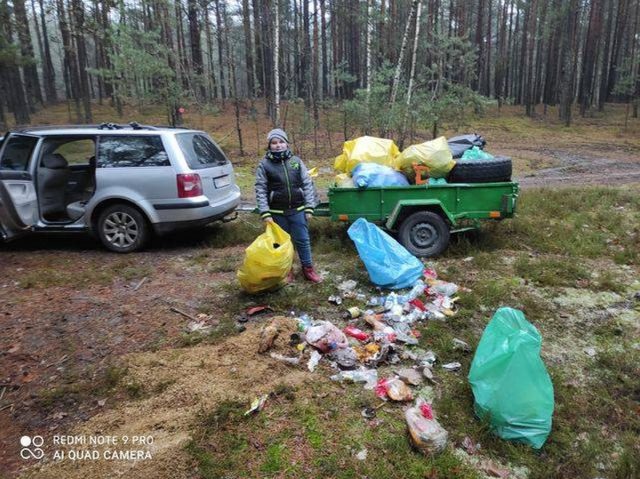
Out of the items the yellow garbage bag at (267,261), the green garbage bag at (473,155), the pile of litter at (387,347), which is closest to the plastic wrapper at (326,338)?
the pile of litter at (387,347)

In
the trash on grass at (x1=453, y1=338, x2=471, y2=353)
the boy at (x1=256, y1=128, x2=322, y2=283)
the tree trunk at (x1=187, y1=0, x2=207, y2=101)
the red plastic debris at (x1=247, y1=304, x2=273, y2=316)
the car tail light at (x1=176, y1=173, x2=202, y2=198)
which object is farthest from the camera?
the tree trunk at (x1=187, y1=0, x2=207, y2=101)

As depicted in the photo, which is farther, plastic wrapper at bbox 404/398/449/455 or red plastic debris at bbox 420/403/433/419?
red plastic debris at bbox 420/403/433/419

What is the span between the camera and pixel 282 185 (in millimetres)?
4992

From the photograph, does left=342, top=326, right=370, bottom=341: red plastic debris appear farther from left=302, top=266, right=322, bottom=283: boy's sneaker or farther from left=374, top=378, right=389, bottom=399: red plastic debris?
left=302, top=266, right=322, bottom=283: boy's sneaker

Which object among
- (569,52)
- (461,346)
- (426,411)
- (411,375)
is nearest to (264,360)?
(411,375)

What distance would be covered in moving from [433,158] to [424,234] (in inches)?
41.0

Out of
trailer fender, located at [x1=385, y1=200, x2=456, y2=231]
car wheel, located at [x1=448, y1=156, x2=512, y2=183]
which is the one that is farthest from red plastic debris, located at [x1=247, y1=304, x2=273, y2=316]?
car wheel, located at [x1=448, y1=156, x2=512, y2=183]

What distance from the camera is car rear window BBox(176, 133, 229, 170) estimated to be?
6.16 metres

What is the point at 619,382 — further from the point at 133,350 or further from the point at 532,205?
the point at 532,205

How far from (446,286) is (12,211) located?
18.3 ft

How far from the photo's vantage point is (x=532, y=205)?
8.29 metres

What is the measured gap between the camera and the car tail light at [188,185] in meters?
5.98

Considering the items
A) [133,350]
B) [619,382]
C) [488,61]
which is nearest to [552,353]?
[619,382]

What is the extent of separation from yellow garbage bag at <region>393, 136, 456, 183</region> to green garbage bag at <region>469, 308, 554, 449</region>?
362cm
